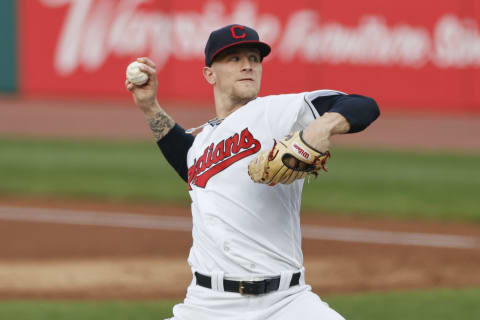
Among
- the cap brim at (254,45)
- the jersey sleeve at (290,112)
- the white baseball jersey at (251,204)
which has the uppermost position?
the cap brim at (254,45)

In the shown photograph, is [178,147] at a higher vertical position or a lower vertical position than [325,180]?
lower

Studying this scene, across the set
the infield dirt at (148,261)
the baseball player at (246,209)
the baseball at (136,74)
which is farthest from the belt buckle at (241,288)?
the infield dirt at (148,261)

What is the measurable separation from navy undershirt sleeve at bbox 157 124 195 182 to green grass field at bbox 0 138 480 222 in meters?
6.88

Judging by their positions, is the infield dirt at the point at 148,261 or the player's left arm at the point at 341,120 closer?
the player's left arm at the point at 341,120

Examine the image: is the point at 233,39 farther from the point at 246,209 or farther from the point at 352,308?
the point at 352,308

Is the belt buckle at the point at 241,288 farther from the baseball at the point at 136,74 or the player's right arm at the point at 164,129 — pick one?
the baseball at the point at 136,74

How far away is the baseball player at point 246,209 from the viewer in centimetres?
333

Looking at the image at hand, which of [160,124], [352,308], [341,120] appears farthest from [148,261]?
[341,120]

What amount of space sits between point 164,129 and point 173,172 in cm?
933

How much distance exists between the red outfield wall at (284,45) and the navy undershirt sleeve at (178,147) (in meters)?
16.1

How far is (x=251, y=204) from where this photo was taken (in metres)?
3.36

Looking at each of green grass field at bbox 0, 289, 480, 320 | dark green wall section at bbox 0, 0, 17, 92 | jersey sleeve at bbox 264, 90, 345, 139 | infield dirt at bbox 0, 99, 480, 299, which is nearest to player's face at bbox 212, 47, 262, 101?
jersey sleeve at bbox 264, 90, 345, 139

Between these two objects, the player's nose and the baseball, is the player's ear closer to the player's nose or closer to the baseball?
the player's nose

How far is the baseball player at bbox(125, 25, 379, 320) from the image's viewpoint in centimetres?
333
